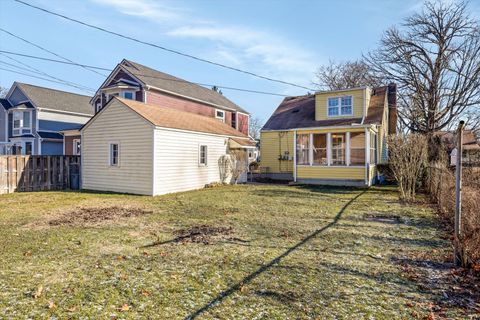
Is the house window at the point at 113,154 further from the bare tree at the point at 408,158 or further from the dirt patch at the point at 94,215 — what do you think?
the bare tree at the point at 408,158

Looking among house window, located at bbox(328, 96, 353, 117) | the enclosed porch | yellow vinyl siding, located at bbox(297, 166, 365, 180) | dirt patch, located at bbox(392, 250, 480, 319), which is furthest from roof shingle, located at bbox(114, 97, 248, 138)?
dirt patch, located at bbox(392, 250, 480, 319)

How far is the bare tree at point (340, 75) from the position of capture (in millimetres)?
33688

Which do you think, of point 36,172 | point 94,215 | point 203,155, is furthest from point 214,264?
point 36,172

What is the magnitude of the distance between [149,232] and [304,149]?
14.2m

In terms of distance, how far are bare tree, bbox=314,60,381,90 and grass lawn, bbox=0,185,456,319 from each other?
2717 centimetres

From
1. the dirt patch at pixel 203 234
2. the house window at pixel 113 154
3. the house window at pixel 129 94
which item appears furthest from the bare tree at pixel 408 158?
the house window at pixel 129 94

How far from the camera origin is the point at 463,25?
21.7m

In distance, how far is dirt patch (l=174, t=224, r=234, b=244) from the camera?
6.49 meters

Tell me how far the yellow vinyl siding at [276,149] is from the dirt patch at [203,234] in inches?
575

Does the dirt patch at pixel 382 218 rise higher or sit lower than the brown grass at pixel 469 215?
lower

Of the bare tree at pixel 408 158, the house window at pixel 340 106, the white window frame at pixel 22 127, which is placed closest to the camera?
the bare tree at pixel 408 158

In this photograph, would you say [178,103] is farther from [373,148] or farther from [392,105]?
[392,105]

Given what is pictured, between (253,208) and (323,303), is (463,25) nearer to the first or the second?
(253,208)

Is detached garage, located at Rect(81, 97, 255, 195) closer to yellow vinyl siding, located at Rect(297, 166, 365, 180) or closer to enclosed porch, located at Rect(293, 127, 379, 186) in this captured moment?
yellow vinyl siding, located at Rect(297, 166, 365, 180)
